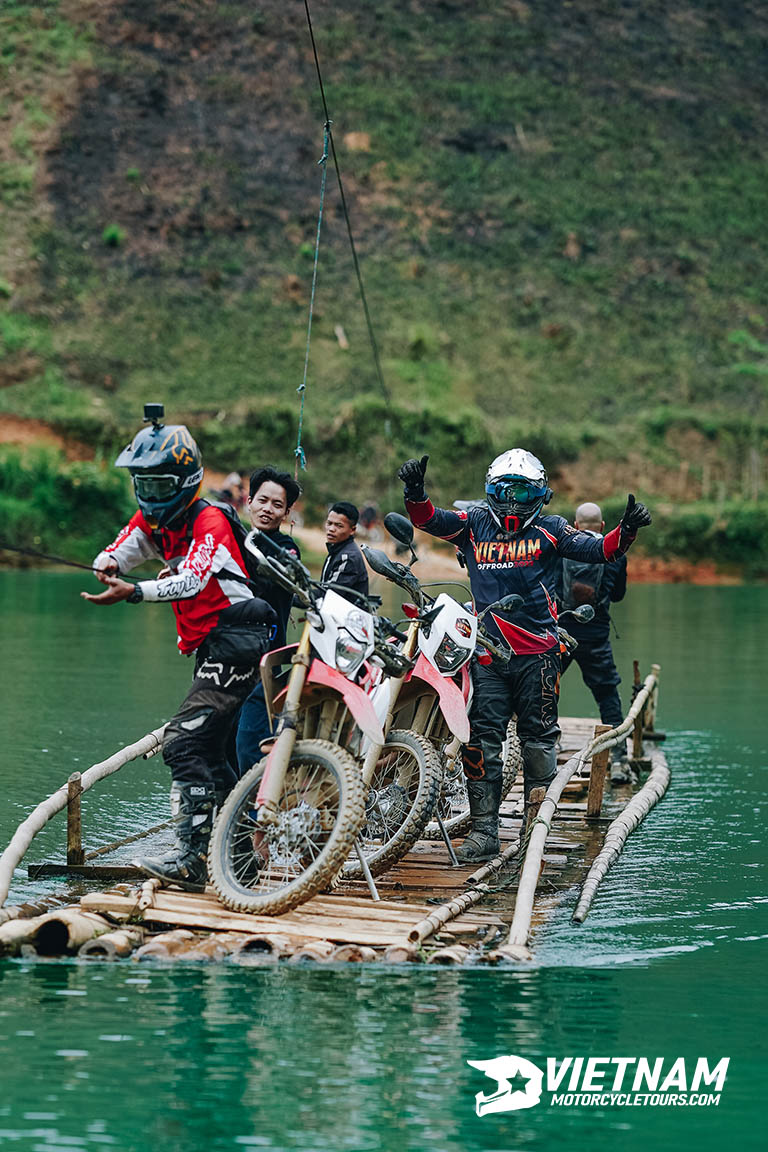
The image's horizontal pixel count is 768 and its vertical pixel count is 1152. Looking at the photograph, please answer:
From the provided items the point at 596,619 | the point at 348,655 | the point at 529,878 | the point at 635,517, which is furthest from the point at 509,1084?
the point at 596,619

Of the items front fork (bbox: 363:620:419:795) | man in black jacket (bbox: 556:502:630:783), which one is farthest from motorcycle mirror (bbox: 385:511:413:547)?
man in black jacket (bbox: 556:502:630:783)

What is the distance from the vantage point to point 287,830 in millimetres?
6957

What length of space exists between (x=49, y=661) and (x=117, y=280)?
36962 millimetres

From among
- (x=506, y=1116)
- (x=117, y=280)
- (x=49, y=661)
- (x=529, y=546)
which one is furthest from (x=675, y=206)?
(x=506, y=1116)

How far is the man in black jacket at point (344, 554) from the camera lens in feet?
27.5

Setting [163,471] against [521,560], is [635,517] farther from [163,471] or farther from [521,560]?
[163,471]

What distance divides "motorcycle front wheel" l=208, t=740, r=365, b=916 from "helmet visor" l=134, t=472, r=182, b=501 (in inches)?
49.4

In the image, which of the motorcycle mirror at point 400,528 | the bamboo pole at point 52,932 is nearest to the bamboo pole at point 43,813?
the bamboo pole at point 52,932

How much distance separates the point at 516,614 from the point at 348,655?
1.88 metres

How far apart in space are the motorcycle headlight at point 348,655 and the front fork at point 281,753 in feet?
0.59

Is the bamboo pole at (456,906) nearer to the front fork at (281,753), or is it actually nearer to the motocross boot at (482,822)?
the motocross boot at (482,822)

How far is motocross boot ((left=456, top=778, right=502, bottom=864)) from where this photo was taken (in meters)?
8.71

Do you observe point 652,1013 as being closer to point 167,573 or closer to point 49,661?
point 167,573

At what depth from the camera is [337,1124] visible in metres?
5.32
